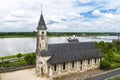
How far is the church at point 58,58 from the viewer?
33750 millimetres

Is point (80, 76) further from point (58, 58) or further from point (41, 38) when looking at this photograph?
point (41, 38)

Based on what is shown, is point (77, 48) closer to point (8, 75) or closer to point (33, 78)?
point (33, 78)

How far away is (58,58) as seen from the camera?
34.3 metres

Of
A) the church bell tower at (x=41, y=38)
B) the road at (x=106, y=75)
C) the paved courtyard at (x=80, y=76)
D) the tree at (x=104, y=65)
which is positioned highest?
the church bell tower at (x=41, y=38)

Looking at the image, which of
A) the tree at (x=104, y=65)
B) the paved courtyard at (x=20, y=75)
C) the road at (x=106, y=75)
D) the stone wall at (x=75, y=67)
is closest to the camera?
the road at (x=106, y=75)

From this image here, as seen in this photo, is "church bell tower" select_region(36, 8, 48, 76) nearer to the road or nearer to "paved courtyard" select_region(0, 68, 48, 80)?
"paved courtyard" select_region(0, 68, 48, 80)

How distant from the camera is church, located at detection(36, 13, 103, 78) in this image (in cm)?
3375

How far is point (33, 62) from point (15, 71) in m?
6.17

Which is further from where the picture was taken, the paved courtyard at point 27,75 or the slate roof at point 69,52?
the slate roof at point 69,52

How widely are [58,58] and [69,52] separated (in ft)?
13.1

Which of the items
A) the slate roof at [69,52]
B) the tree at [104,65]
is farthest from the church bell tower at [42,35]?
the tree at [104,65]

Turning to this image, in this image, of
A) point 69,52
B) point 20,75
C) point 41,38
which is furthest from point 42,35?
point 20,75

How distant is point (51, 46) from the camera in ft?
116

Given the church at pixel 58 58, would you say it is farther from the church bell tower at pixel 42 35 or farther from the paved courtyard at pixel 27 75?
the paved courtyard at pixel 27 75
